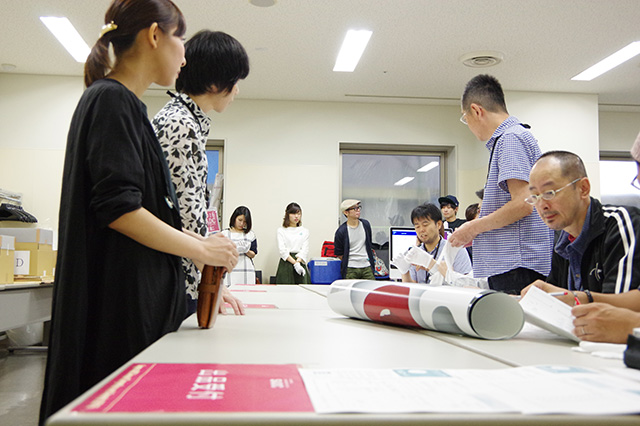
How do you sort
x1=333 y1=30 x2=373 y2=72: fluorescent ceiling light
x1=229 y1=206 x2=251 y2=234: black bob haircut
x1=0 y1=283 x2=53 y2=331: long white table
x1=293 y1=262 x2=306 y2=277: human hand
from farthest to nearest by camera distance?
1. x1=293 y1=262 x2=306 y2=277: human hand
2. x1=229 y1=206 x2=251 y2=234: black bob haircut
3. x1=333 y1=30 x2=373 y2=72: fluorescent ceiling light
4. x1=0 y1=283 x2=53 y2=331: long white table

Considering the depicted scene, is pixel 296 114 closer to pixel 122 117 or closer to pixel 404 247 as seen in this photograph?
pixel 404 247

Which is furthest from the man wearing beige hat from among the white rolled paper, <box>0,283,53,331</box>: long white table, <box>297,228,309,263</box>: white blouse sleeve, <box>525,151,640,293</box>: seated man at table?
the white rolled paper

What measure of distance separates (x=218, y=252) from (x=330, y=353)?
356mm

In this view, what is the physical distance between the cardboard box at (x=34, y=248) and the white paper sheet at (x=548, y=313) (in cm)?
289

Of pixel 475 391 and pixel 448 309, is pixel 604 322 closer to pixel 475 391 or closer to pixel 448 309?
pixel 448 309

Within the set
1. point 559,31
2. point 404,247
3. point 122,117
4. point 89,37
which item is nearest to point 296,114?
point 404,247

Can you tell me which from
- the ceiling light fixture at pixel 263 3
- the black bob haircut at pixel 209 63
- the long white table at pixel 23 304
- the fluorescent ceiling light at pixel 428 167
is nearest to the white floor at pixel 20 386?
the long white table at pixel 23 304

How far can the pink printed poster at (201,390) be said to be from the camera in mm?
491

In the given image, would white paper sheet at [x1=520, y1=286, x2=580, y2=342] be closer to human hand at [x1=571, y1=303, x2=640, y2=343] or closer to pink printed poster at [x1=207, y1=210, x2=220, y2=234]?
human hand at [x1=571, y1=303, x2=640, y2=343]

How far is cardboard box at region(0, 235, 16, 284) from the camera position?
9.13ft

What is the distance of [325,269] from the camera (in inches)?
258

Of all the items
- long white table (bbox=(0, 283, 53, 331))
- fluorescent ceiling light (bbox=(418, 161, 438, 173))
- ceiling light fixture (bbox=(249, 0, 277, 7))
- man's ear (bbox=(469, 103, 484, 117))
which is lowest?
long white table (bbox=(0, 283, 53, 331))

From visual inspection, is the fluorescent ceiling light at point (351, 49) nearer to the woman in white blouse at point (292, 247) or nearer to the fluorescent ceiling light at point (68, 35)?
the woman in white blouse at point (292, 247)

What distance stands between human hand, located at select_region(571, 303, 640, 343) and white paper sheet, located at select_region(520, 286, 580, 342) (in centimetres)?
3
